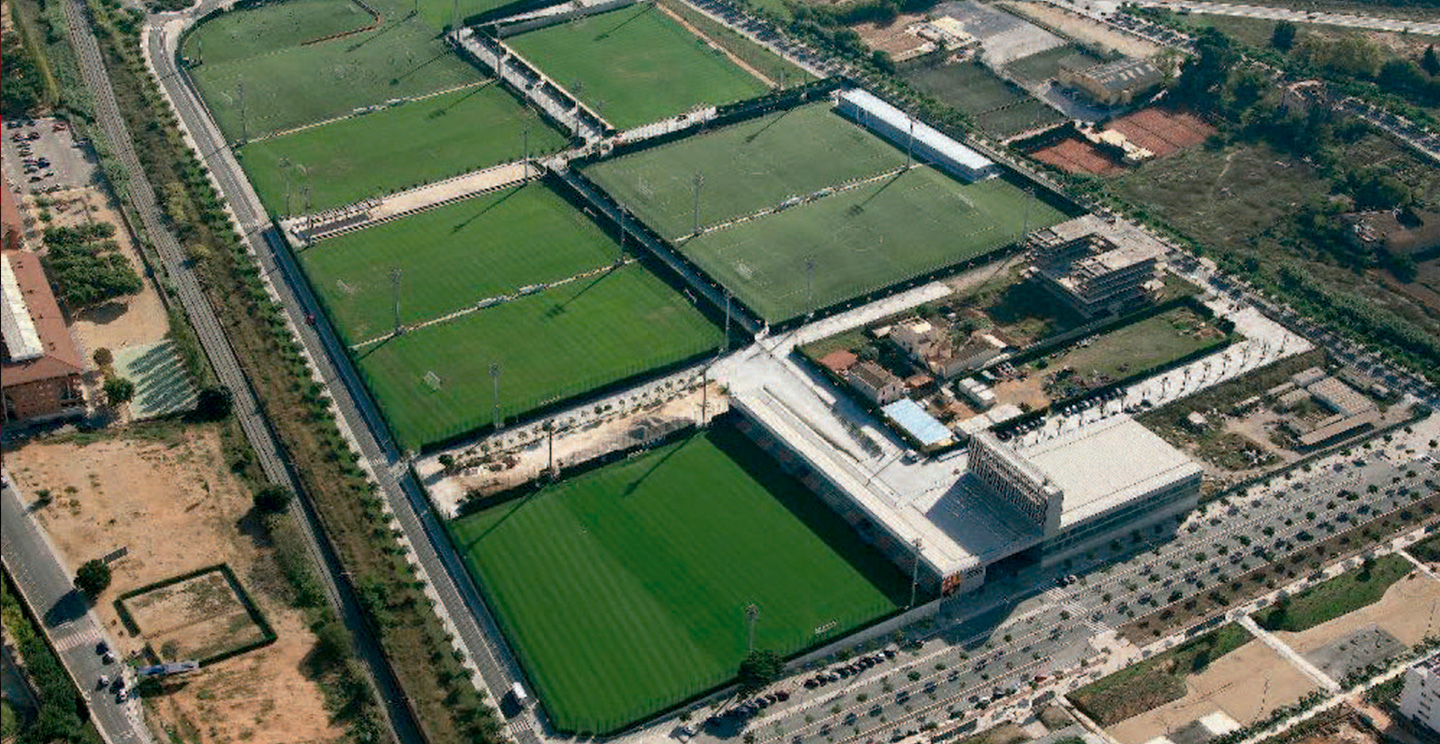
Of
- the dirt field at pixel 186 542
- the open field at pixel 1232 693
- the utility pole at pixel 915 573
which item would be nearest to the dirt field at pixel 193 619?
the dirt field at pixel 186 542

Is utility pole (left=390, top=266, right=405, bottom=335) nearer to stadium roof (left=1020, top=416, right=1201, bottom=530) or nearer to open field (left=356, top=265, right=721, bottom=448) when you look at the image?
open field (left=356, top=265, right=721, bottom=448)

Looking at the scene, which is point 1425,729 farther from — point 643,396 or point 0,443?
point 0,443

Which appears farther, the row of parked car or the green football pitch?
the green football pitch

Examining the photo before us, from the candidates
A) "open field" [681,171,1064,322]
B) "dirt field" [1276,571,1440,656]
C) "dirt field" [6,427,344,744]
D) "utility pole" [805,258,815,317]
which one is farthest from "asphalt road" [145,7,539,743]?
"dirt field" [1276,571,1440,656]

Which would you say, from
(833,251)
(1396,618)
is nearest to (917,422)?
(833,251)

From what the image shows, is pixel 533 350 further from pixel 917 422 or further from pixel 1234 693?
pixel 1234 693

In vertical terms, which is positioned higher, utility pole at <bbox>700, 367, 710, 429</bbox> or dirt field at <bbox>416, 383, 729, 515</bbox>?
utility pole at <bbox>700, 367, 710, 429</bbox>

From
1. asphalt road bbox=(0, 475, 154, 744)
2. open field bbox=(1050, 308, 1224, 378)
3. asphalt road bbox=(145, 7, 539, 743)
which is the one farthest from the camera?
open field bbox=(1050, 308, 1224, 378)
